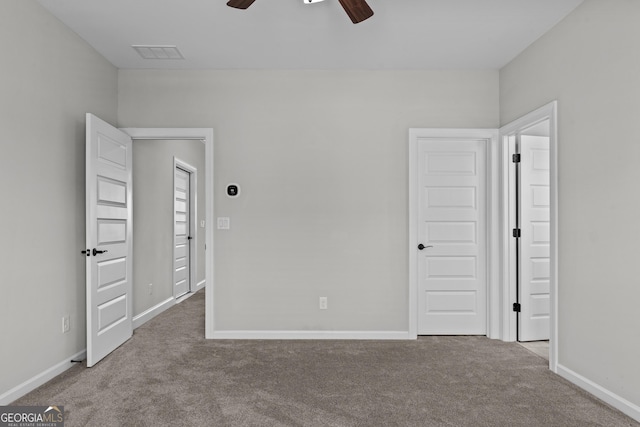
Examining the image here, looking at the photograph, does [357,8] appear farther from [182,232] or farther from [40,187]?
[182,232]

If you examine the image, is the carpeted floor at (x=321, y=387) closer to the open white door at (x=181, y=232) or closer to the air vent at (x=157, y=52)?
the open white door at (x=181, y=232)

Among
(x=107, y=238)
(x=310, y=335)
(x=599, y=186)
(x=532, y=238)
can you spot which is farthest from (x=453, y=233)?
(x=107, y=238)

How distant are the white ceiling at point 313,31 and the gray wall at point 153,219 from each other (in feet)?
4.26

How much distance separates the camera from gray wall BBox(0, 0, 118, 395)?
2.52 m

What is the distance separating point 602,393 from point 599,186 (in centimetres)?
137

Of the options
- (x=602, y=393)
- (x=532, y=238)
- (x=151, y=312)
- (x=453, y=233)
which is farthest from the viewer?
(x=151, y=312)

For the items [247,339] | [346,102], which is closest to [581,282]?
[346,102]

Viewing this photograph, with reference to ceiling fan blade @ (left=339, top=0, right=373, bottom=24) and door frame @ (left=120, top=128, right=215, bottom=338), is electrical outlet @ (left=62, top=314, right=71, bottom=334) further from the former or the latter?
ceiling fan blade @ (left=339, top=0, right=373, bottom=24)

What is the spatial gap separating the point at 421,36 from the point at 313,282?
2.46m

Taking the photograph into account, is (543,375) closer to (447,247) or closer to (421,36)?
(447,247)

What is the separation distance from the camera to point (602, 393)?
2.58 meters

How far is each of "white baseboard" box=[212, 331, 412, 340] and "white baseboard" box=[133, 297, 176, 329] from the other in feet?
3.49

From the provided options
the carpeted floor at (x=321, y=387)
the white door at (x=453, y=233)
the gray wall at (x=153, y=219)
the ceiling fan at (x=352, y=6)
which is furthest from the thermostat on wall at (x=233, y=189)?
the ceiling fan at (x=352, y=6)

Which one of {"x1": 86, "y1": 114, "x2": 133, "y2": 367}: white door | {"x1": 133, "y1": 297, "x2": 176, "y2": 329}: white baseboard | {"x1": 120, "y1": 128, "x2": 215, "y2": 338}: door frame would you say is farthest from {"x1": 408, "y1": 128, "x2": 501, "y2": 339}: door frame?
{"x1": 133, "y1": 297, "x2": 176, "y2": 329}: white baseboard
